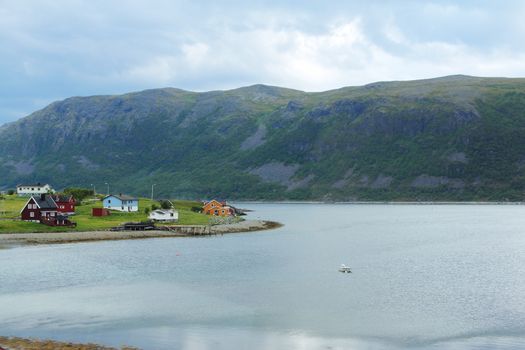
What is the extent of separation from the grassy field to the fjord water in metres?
15.5

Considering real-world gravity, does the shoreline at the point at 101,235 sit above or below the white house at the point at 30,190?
below

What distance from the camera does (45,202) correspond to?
412 feet

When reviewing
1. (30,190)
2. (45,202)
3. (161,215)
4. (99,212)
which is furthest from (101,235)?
(30,190)

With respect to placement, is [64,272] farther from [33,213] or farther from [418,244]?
[418,244]

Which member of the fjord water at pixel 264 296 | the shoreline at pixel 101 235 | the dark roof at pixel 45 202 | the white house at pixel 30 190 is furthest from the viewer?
the white house at pixel 30 190

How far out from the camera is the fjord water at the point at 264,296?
4534cm

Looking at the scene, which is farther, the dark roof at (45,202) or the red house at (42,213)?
the dark roof at (45,202)

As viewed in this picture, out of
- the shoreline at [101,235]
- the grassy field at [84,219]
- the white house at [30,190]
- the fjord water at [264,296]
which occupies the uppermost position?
the white house at [30,190]

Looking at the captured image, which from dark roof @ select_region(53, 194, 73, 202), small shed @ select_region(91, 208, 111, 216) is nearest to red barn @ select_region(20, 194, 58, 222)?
dark roof @ select_region(53, 194, 73, 202)

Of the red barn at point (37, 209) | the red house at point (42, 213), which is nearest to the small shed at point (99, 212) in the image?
the red house at point (42, 213)

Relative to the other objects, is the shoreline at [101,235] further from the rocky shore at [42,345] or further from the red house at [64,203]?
the rocky shore at [42,345]

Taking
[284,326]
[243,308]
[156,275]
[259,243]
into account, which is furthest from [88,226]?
[284,326]

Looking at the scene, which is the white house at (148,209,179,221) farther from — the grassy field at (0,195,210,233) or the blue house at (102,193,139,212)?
the blue house at (102,193,139,212)

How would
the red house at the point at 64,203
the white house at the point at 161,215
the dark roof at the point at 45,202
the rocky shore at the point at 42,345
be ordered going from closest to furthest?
the rocky shore at the point at 42,345
the dark roof at the point at 45,202
the red house at the point at 64,203
the white house at the point at 161,215
